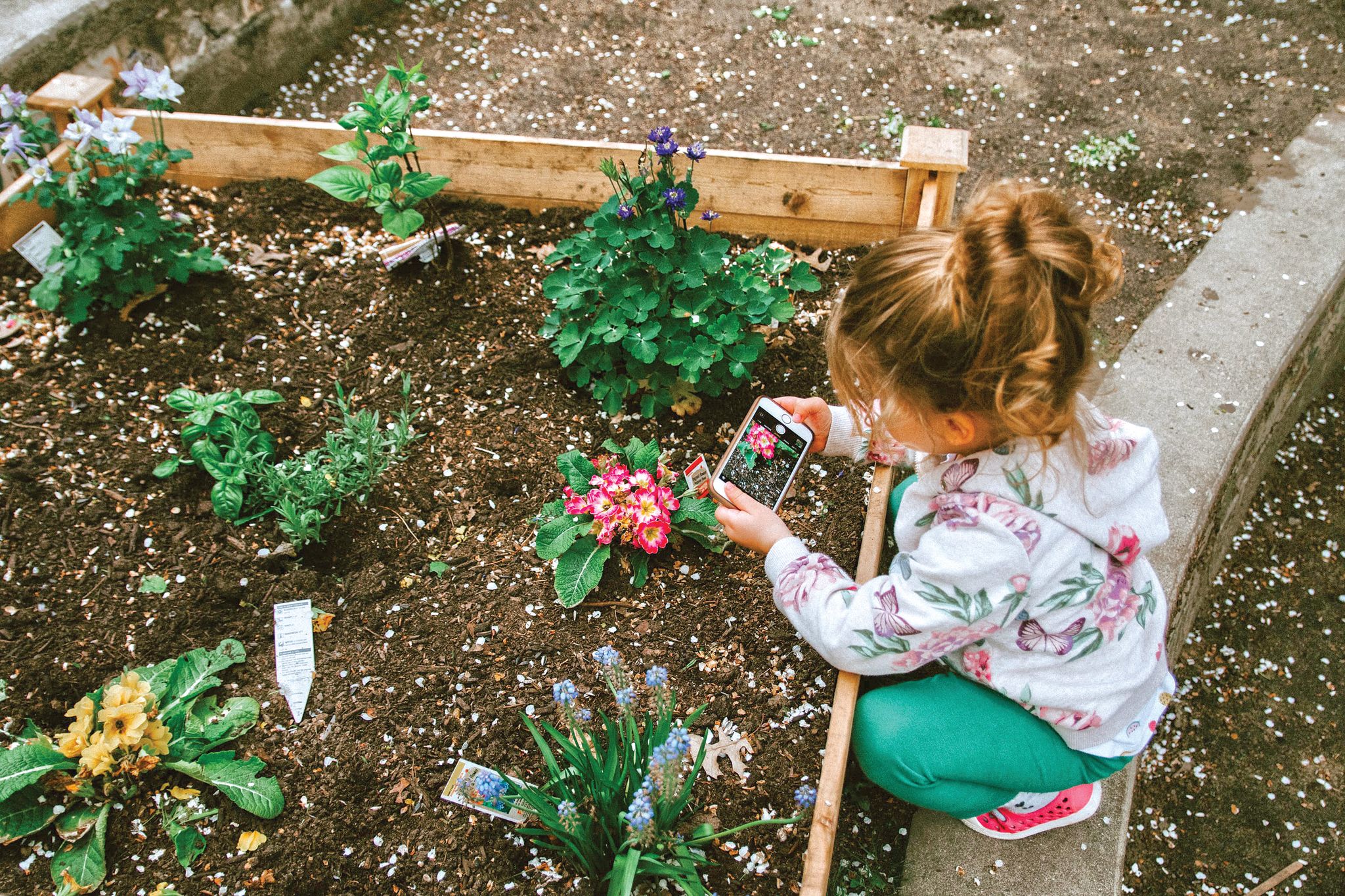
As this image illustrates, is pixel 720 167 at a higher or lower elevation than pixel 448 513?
higher

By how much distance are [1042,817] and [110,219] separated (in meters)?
2.99

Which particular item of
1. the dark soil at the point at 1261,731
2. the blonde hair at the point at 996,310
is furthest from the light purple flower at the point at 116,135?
the dark soil at the point at 1261,731

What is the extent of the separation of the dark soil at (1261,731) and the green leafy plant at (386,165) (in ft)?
8.63

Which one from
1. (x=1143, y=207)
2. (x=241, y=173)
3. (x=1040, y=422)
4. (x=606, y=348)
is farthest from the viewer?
(x=1143, y=207)

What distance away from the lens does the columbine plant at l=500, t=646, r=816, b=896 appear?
5.09 ft

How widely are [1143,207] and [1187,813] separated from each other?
7.68 ft

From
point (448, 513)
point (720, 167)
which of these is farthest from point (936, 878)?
point (720, 167)

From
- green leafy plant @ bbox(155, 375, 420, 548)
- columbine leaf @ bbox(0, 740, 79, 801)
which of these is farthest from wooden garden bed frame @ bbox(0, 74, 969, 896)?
columbine leaf @ bbox(0, 740, 79, 801)

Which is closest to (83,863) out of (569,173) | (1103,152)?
(569,173)

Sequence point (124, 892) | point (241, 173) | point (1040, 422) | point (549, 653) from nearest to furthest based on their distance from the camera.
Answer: point (1040, 422) → point (124, 892) → point (549, 653) → point (241, 173)

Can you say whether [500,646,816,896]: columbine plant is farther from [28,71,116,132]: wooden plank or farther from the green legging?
[28,71,116,132]: wooden plank

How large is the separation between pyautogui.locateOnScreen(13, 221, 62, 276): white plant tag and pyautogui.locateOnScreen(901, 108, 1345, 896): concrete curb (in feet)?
10.2

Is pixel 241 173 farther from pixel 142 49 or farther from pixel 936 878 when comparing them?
pixel 936 878

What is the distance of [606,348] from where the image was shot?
247 centimetres
